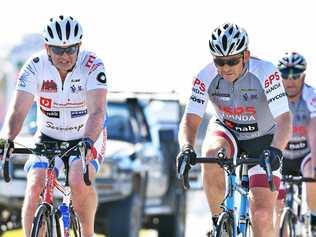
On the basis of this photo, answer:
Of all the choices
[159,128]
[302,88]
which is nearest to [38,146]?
[302,88]

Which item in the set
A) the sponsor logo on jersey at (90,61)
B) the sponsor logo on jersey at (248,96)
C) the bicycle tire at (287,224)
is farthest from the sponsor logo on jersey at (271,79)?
the bicycle tire at (287,224)

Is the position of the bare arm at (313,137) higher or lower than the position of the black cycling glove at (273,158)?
higher

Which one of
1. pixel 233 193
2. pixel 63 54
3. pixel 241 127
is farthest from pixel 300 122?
pixel 63 54

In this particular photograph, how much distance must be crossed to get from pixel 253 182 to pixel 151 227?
26.0ft

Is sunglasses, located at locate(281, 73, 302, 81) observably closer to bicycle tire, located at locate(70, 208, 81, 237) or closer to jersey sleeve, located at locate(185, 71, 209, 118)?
jersey sleeve, located at locate(185, 71, 209, 118)

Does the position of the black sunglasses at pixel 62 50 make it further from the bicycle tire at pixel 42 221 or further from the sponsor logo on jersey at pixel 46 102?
the bicycle tire at pixel 42 221

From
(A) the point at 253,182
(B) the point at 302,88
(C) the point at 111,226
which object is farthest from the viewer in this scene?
(C) the point at 111,226

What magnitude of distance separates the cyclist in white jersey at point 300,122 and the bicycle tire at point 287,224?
239 mm

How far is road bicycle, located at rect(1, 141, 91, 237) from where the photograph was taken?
9.70 metres

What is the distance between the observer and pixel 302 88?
13.1m

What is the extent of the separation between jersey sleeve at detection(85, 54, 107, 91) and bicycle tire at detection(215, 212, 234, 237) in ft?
5.24

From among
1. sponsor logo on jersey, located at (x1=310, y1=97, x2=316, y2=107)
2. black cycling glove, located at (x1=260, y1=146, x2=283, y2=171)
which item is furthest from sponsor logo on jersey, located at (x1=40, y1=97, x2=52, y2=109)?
sponsor logo on jersey, located at (x1=310, y1=97, x2=316, y2=107)

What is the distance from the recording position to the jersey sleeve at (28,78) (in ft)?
34.5

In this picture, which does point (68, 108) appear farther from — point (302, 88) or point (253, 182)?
point (302, 88)
